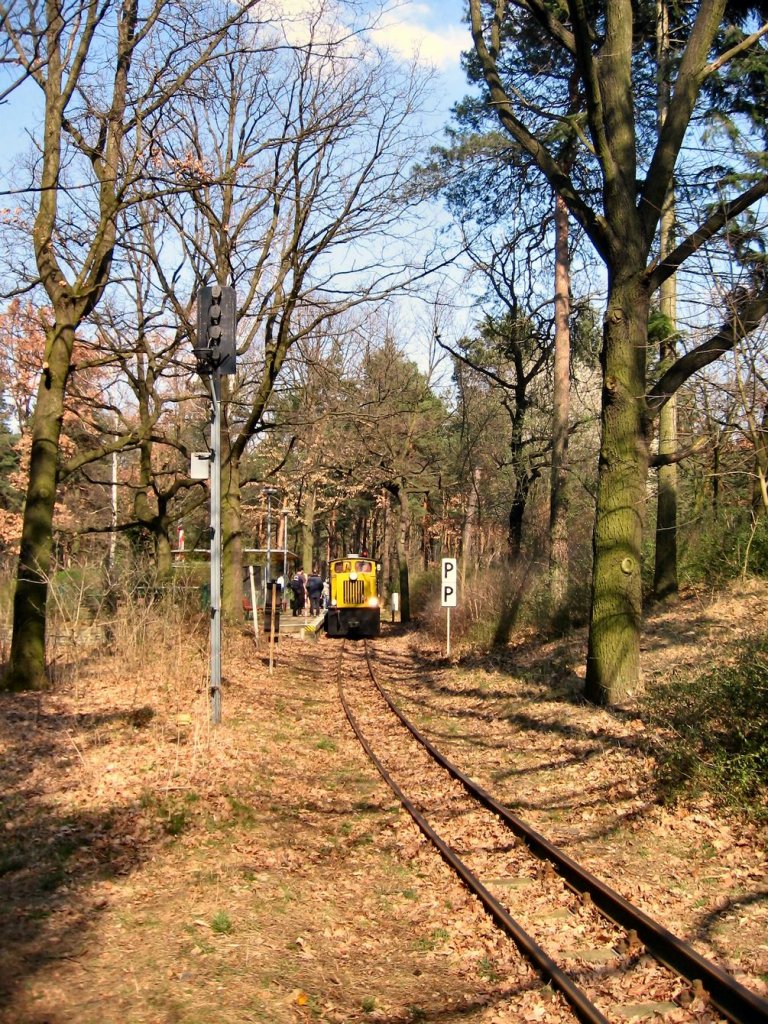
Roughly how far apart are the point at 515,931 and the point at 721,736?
10.5 feet

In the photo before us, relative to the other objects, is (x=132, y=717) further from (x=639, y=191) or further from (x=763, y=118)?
(x=763, y=118)

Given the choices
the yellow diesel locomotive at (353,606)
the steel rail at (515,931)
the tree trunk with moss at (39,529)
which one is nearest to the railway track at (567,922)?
the steel rail at (515,931)

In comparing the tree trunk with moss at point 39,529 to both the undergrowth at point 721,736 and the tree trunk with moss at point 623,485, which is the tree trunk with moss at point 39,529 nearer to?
the tree trunk with moss at point 623,485

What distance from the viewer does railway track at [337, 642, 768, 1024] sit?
4.60 metres

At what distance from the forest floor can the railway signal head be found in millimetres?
4174

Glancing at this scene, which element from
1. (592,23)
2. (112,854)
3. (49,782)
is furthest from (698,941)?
(592,23)

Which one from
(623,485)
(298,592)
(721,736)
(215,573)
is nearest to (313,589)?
(298,592)

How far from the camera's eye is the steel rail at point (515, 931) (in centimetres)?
456

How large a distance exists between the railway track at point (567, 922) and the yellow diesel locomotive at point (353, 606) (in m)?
20.8

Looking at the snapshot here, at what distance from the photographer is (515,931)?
5.54 metres

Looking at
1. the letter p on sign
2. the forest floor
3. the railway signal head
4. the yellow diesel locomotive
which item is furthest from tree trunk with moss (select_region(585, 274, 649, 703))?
the yellow diesel locomotive

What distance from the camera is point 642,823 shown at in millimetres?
7496

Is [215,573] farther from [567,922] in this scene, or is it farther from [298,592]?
[298,592]

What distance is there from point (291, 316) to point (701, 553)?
9.84m
